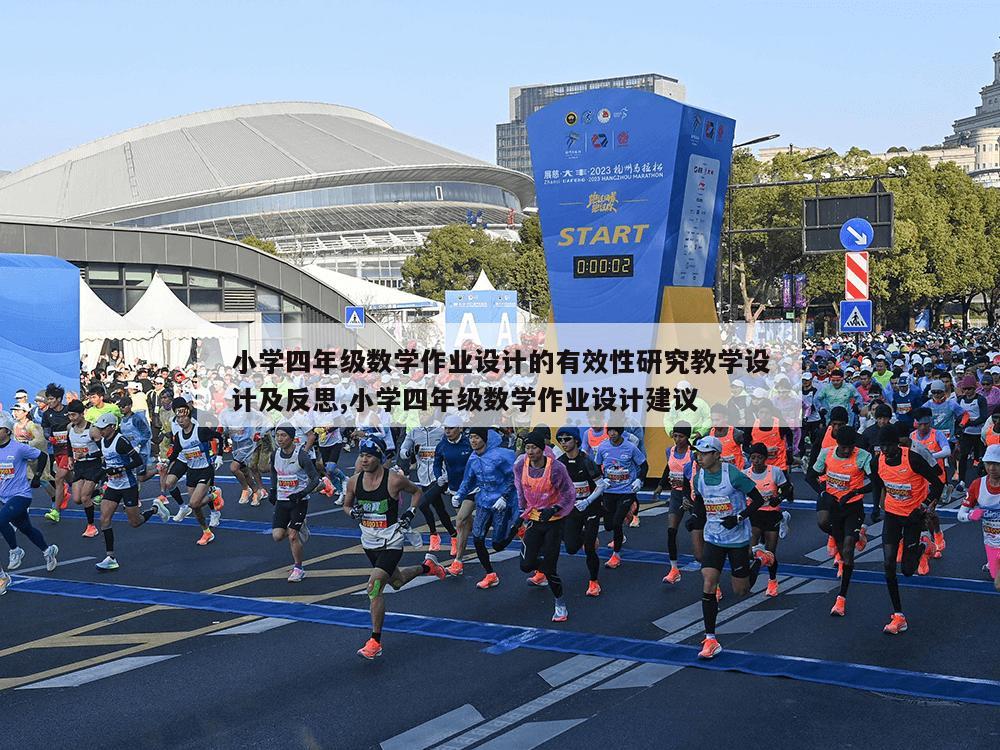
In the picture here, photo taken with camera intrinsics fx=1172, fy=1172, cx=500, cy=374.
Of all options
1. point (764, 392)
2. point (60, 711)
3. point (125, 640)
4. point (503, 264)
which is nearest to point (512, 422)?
point (764, 392)

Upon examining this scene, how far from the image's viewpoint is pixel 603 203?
20828 mm

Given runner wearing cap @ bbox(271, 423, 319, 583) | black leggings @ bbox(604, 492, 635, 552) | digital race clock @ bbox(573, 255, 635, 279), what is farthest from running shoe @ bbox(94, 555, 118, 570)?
digital race clock @ bbox(573, 255, 635, 279)

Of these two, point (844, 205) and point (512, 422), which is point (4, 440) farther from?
point (844, 205)

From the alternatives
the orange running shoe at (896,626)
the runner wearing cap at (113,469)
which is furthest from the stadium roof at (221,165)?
the orange running shoe at (896,626)

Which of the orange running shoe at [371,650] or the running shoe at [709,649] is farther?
the orange running shoe at [371,650]

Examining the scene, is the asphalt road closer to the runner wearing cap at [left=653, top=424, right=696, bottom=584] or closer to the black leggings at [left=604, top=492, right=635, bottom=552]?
the runner wearing cap at [left=653, top=424, right=696, bottom=584]

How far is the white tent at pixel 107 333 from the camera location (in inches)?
1346

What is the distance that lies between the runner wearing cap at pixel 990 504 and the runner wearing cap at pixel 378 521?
497 cm

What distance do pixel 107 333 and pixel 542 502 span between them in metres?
26.2

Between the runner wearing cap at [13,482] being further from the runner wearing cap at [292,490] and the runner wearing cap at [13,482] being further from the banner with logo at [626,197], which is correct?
the banner with logo at [626,197]

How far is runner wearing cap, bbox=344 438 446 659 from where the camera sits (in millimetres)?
9781

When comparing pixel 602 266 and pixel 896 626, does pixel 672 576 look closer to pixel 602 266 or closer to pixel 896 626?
pixel 896 626

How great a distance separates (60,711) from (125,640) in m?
2.01

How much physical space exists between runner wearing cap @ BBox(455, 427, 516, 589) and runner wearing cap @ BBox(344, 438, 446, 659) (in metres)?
2.06
